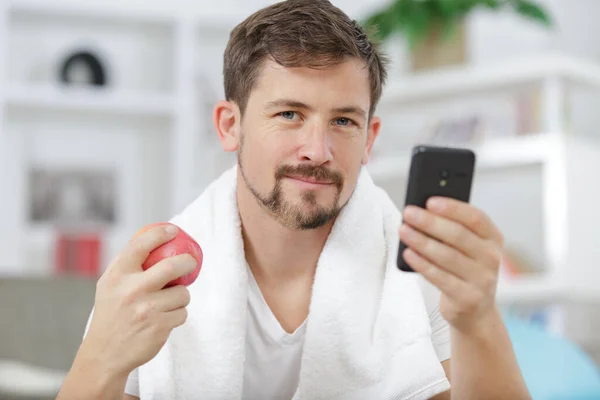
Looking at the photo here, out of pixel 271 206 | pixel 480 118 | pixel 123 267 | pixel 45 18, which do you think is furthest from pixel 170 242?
pixel 45 18

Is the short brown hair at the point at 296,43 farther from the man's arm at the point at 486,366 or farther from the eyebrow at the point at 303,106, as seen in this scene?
the man's arm at the point at 486,366

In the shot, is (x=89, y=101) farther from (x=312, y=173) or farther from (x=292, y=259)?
(x=312, y=173)

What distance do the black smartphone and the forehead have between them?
11.3 inches

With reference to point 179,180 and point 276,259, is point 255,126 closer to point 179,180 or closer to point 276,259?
point 276,259

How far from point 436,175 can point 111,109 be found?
302cm

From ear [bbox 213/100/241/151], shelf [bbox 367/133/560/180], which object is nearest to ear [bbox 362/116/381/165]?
ear [bbox 213/100/241/151]

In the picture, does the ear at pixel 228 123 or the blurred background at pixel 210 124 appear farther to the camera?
the blurred background at pixel 210 124

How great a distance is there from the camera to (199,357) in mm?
1467

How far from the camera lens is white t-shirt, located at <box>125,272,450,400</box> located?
152 cm

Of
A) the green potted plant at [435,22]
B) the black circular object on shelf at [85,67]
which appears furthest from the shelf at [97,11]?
the green potted plant at [435,22]

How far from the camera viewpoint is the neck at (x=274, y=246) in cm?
151

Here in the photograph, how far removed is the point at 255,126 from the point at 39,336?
1.16 metres

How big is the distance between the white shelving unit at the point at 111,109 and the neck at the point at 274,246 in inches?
91.3

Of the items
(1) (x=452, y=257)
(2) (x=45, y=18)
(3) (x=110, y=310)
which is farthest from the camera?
(2) (x=45, y=18)
